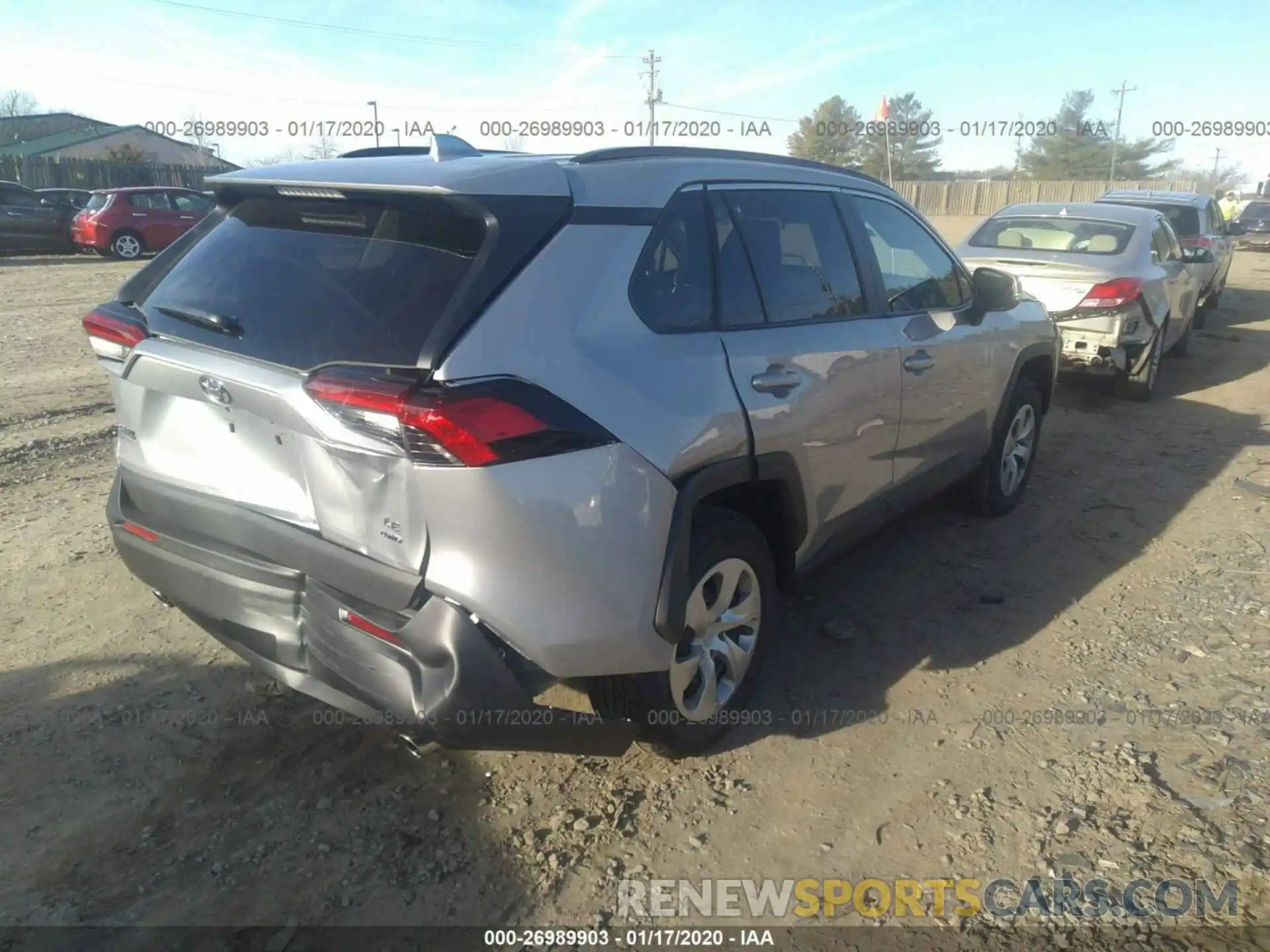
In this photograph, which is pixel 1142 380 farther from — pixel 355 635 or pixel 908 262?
pixel 355 635

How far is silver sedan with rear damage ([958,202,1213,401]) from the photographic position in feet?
25.2

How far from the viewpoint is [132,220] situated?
18938 mm

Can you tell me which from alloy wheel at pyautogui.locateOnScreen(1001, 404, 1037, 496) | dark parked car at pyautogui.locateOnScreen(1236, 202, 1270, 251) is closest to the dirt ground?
alloy wheel at pyautogui.locateOnScreen(1001, 404, 1037, 496)

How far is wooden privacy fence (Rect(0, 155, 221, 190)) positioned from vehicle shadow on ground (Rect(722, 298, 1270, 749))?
28.9 m

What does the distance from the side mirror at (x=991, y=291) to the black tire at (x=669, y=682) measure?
206 cm

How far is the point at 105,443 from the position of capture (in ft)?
19.4

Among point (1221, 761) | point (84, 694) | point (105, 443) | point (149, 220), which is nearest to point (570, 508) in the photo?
point (84, 694)

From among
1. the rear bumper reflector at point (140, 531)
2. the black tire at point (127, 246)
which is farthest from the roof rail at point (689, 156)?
the black tire at point (127, 246)

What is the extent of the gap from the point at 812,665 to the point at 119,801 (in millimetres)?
2498

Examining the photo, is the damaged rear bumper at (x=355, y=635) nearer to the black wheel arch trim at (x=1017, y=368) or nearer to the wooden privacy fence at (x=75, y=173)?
the black wheel arch trim at (x=1017, y=368)

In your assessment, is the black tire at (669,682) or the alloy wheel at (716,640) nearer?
the black tire at (669,682)

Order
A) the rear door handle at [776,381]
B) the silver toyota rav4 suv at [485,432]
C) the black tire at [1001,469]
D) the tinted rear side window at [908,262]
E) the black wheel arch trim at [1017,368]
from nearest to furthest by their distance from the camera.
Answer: the silver toyota rav4 suv at [485,432] < the rear door handle at [776,381] < the tinted rear side window at [908,262] < the black wheel arch trim at [1017,368] < the black tire at [1001,469]

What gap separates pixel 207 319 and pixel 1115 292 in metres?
7.33

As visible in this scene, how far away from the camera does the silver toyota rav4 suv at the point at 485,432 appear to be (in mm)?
2256
